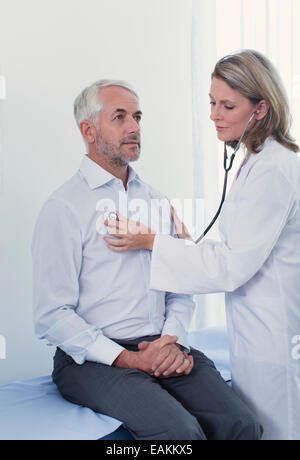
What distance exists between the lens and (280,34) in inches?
112

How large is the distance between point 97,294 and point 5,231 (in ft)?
2.38

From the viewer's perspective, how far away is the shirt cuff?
1.48 m

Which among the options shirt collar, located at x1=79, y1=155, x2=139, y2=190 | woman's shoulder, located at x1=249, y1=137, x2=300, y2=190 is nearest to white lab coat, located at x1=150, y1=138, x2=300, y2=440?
woman's shoulder, located at x1=249, y1=137, x2=300, y2=190

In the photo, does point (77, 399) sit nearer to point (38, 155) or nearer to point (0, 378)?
point (0, 378)

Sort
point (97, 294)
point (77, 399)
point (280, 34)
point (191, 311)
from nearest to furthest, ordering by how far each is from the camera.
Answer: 1. point (77, 399)
2. point (97, 294)
3. point (191, 311)
4. point (280, 34)

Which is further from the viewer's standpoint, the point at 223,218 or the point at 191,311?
the point at 191,311

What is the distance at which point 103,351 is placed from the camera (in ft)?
4.87

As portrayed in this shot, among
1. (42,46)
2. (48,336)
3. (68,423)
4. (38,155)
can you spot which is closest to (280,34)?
(42,46)

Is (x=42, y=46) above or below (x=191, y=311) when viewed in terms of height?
above

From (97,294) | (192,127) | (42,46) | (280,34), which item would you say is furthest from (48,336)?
(280,34)

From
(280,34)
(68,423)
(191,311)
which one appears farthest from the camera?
(280,34)

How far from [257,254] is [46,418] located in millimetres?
724

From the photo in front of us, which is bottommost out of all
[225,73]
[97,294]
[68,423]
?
[68,423]

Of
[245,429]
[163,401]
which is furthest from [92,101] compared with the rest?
[245,429]
